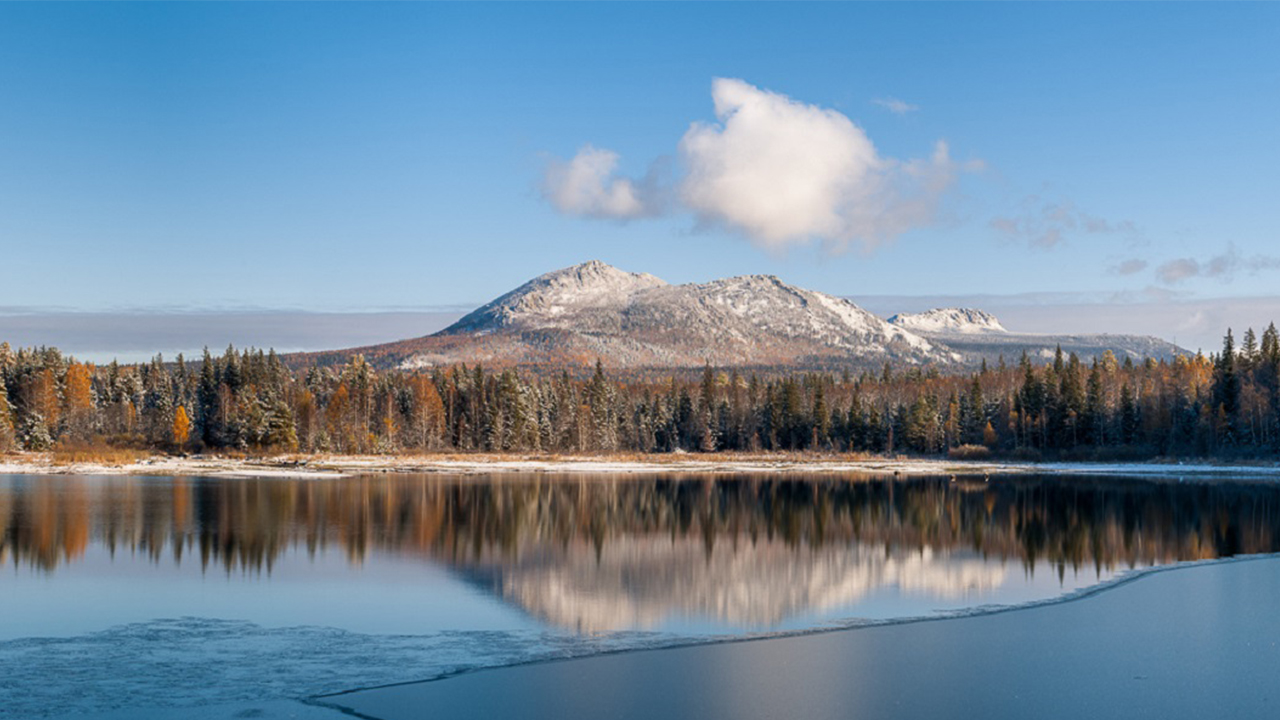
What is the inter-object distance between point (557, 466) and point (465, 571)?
224 feet

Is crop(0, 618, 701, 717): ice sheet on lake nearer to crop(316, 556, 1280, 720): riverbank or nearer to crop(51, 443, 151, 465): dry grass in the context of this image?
crop(316, 556, 1280, 720): riverbank

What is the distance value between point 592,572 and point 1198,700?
17245 millimetres

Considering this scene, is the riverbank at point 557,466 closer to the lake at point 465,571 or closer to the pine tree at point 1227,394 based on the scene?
the pine tree at point 1227,394

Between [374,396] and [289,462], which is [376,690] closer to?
[289,462]

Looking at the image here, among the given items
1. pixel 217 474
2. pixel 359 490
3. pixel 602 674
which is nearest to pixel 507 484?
pixel 359 490

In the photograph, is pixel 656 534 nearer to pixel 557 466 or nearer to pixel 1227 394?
pixel 557 466

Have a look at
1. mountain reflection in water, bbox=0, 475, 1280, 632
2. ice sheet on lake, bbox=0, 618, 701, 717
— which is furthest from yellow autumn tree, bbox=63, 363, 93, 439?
ice sheet on lake, bbox=0, 618, 701, 717

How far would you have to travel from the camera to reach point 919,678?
16.8 meters

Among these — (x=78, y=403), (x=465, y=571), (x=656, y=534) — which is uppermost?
(x=78, y=403)

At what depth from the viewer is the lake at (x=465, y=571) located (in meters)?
18.4

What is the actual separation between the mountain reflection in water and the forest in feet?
143

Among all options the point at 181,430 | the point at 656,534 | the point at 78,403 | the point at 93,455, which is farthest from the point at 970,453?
the point at 78,403

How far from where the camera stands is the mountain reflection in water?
2731 cm

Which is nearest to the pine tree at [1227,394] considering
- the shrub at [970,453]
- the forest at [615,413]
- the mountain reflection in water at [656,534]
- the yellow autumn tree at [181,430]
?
the forest at [615,413]
